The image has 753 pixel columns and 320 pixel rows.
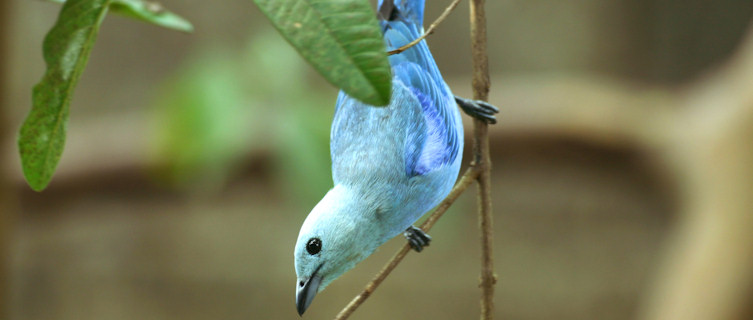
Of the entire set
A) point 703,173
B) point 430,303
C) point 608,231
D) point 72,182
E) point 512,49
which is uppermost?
point 512,49

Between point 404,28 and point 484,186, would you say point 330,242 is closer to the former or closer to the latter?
point 484,186

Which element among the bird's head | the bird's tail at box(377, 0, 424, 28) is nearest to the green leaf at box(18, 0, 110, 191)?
the bird's head

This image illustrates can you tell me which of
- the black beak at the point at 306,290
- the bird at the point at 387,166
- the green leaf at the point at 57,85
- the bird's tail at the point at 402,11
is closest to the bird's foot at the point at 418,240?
the bird at the point at 387,166

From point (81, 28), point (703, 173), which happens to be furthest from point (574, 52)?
point (81, 28)

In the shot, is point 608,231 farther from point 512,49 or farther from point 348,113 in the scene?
point 348,113

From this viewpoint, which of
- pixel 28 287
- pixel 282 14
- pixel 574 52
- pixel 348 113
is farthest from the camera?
pixel 28 287

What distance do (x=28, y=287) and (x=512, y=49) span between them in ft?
8.81

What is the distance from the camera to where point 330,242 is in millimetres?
690

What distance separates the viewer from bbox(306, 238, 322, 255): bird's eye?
26.9 inches

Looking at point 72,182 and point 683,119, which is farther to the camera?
point 72,182

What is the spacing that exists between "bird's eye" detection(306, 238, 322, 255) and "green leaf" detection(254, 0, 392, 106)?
257 mm

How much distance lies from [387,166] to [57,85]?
0.34 metres

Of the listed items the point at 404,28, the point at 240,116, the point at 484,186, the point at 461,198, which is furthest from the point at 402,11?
the point at 461,198

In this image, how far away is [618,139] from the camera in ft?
7.59
